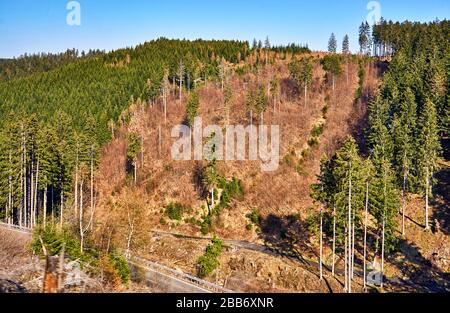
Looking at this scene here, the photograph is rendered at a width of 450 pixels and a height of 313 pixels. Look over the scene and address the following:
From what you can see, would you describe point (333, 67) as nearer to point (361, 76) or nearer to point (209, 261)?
point (361, 76)

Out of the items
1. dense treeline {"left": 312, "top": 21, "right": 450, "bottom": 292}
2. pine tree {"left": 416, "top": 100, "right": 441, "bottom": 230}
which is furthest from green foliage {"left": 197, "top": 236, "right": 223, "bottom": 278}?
pine tree {"left": 416, "top": 100, "right": 441, "bottom": 230}

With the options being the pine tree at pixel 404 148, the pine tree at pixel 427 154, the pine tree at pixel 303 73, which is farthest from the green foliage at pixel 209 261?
the pine tree at pixel 303 73

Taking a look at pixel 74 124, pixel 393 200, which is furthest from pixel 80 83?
pixel 393 200

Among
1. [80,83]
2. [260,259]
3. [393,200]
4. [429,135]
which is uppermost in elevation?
[80,83]

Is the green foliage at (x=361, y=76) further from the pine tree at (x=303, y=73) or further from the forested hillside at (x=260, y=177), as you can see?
the pine tree at (x=303, y=73)

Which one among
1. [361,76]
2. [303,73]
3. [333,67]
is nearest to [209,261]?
[303,73]

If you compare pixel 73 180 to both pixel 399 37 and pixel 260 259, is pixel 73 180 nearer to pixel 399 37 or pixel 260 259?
pixel 260 259

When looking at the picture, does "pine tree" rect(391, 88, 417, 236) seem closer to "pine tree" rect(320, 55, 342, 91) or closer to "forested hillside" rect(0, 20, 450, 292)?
"forested hillside" rect(0, 20, 450, 292)
